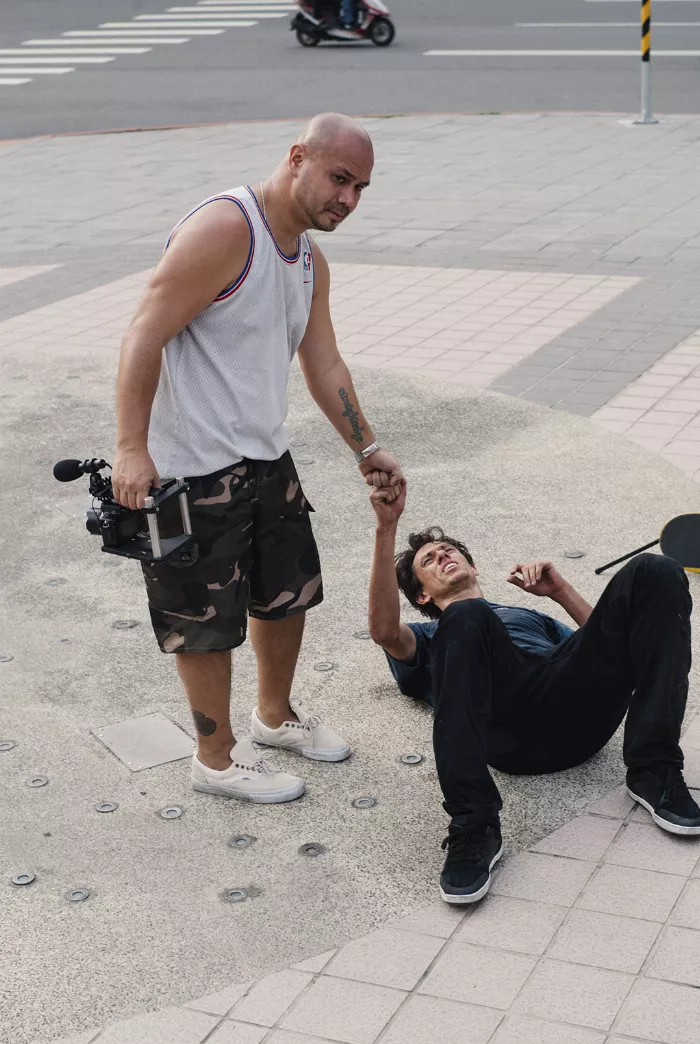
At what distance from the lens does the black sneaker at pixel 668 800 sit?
360cm

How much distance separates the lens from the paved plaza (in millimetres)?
3111

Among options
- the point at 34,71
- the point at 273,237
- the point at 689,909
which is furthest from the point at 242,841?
the point at 34,71

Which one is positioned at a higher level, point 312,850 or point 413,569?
point 413,569

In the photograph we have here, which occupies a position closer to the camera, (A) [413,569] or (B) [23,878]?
(B) [23,878]

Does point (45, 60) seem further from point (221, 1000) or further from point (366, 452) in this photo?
point (221, 1000)

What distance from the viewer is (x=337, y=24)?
2130 centimetres

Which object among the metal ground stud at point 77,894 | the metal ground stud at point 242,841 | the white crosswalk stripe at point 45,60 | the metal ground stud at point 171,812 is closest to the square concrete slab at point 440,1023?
the metal ground stud at point 242,841

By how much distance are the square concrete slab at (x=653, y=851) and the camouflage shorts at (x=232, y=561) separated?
3.72ft

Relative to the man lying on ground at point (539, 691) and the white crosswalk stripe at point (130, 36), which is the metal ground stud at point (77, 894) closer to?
the man lying on ground at point (539, 691)

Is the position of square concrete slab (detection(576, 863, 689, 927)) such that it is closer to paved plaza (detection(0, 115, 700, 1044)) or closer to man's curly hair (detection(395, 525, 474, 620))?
paved plaza (detection(0, 115, 700, 1044))

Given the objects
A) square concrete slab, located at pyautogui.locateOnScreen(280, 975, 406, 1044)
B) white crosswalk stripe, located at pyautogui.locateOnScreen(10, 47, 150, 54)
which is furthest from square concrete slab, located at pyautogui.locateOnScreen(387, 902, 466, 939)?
white crosswalk stripe, located at pyautogui.locateOnScreen(10, 47, 150, 54)

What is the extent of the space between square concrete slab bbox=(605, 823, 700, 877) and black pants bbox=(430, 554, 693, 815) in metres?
0.19

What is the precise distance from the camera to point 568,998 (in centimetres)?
303

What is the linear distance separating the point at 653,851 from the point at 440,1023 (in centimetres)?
87
